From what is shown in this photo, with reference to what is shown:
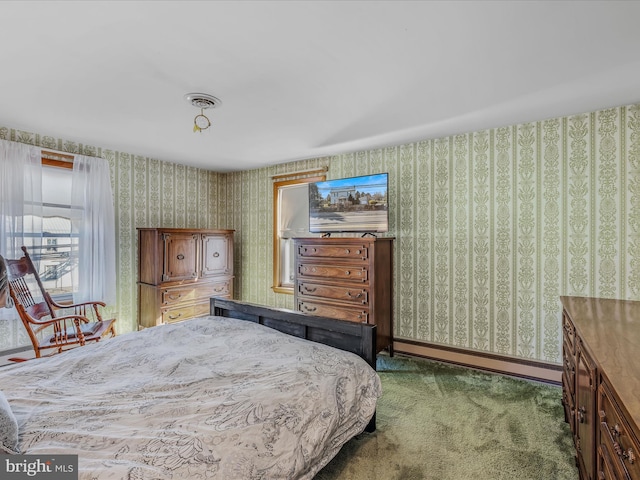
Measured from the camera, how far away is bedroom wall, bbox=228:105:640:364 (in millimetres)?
2742

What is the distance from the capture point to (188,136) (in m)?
3.39

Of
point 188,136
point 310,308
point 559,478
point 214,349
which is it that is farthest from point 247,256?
point 559,478

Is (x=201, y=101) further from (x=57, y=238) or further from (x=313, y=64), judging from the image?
(x=57, y=238)

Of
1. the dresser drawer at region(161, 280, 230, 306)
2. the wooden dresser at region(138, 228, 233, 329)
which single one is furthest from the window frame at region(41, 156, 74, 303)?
the dresser drawer at region(161, 280, 230, 306)

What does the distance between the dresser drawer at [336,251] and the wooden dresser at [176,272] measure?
1.44 m

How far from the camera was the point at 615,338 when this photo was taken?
1496mm

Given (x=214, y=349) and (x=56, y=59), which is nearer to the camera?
(x=56, y=59)

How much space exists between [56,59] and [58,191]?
215cm

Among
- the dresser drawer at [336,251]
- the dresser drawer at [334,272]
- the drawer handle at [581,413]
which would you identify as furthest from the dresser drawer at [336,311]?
the drawer handle at [581,413]

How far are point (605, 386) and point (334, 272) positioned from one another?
2503 millimetres

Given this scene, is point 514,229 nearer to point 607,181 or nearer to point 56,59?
point 607,181

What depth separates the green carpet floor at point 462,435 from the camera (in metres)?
1.84

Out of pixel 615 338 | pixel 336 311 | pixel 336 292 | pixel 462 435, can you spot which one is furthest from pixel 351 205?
pixel 615 338

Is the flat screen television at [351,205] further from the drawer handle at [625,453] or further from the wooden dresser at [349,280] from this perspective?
the drawer handle at [625,453]
